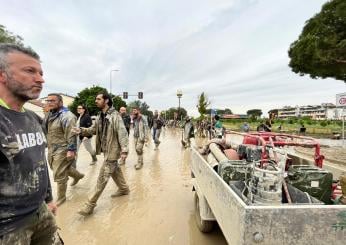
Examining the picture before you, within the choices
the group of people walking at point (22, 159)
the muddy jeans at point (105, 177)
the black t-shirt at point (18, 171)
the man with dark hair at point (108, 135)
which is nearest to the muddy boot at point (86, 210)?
the muddy jeans at point (105, 177)

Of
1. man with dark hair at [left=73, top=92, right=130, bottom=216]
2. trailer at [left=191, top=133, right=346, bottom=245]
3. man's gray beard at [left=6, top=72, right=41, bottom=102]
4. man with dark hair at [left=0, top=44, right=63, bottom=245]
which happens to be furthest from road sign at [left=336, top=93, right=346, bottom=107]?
man's gray beard at [left=6, top=72, right=41, bottom=102]

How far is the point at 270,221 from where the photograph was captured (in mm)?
2062

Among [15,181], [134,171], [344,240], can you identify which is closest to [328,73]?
[134,171]

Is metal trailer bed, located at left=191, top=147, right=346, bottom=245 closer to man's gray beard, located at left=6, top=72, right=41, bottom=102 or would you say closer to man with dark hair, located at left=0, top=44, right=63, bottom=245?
man with dark hair, located at left=0, top=44, right=63, bottom=245

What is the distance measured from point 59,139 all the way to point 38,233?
135 inches

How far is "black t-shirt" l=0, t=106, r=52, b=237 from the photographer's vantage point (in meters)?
1.78

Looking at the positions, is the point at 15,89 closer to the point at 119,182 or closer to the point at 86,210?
the point at 86,210

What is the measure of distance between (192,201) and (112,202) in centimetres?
156

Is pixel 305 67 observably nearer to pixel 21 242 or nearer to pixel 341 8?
pixel 341 8

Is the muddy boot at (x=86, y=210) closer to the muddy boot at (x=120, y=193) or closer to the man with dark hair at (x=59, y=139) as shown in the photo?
the man with dark hair at (x=59, y=139)

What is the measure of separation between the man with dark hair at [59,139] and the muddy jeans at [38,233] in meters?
3.11

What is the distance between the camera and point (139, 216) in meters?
4.89

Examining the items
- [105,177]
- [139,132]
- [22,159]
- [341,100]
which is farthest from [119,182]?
[341,100]

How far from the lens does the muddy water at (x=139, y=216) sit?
405 cm
